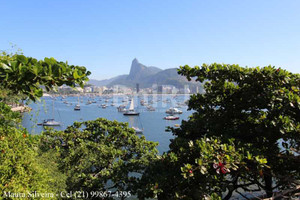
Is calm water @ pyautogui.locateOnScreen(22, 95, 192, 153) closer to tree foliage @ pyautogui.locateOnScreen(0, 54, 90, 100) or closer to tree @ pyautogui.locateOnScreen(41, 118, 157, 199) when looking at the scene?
tree @ pyautogui.locateOnScreen(41, 118, 157, 199)

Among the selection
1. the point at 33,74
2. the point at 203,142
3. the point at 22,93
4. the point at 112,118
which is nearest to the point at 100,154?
the point at 203,142

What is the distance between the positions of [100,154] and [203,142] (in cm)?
480

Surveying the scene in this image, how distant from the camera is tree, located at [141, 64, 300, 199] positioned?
151 inches

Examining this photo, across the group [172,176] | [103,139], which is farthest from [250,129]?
[103,139]

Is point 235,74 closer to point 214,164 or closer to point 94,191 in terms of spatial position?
point 214,164

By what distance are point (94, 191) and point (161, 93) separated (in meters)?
161

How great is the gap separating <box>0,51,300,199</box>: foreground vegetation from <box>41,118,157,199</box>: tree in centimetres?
5

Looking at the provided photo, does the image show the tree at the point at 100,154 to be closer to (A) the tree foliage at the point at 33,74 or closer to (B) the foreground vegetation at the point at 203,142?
(B) the foreground vegetation at the point at 203,142

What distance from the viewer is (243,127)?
4988 mm

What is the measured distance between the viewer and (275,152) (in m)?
4.33

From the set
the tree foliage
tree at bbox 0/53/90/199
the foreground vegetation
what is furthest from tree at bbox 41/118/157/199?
the tree foliage

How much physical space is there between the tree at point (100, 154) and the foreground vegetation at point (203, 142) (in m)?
0.05

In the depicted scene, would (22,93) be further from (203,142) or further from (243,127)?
(243,127)

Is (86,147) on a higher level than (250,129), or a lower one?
lower
